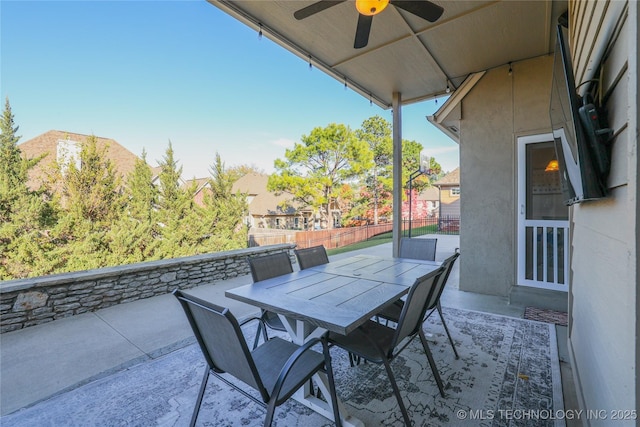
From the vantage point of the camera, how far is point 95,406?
1833 millimetres

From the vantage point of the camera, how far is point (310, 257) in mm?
2924

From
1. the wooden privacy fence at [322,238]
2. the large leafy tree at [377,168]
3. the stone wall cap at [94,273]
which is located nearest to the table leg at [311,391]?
the stone wall cap at [94,273]

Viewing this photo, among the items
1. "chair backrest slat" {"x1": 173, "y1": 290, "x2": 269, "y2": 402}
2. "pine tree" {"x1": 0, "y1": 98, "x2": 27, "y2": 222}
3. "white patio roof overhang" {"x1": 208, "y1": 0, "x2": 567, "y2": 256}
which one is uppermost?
"white patio roof overhang" {"x1": 208, "y1": 0, "x2": 567, "y2": 256}

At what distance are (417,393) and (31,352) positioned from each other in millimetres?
3340

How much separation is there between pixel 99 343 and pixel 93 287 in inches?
44.6

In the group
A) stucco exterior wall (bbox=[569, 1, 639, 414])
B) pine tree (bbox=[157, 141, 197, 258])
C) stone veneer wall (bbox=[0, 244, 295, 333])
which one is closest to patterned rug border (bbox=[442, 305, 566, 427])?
stucco exterior wall (bbox=[569, 1, 639, 414])

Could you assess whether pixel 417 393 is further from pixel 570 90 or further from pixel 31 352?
pixel 31 352

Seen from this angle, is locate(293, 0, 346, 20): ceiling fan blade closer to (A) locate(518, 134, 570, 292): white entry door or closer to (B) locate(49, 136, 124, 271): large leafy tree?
(A) locate(518, 134, 570, 292): white entry door

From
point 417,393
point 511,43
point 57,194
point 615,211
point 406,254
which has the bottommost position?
point 417,393

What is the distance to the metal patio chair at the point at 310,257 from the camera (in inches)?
111

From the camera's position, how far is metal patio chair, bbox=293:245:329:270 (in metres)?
2.82

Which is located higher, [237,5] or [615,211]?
[237,5]

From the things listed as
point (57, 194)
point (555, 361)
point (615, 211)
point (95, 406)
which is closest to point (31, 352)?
point (95, 406)

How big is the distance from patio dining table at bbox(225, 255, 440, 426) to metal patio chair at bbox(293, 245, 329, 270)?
0.21 m
